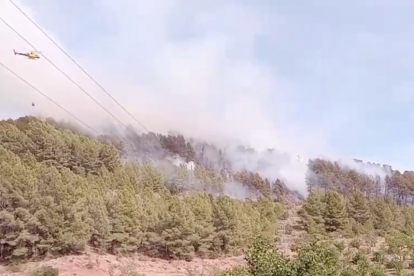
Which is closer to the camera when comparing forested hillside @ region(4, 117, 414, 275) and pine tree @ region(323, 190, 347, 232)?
forested hillside @ region(4, 117, 414, 275)

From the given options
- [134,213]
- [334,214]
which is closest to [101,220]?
[134,213]

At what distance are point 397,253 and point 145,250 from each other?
70.5ft

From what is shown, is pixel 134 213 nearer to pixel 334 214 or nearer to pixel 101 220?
pixel 101 220

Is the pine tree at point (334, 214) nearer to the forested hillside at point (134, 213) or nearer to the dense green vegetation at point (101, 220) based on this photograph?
the forested hillside at point (134, 213)

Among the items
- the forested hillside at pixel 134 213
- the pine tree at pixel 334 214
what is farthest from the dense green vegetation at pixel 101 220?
the pine tree at pixel 334 214

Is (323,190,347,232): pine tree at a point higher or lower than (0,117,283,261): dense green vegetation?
higher

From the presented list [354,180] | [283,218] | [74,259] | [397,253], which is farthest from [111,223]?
[354,180]

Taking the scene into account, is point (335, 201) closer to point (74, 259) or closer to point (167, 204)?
point (167, 204)

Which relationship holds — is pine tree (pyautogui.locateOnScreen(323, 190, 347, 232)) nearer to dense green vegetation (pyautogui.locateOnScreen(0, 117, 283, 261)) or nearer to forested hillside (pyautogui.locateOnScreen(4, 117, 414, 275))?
forested hillside (pyautogui.locateOnScreen(4, 117, 414, 275))

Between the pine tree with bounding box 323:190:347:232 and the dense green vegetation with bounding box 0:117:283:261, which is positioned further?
the pine tree with bounding box 323:190:347:232

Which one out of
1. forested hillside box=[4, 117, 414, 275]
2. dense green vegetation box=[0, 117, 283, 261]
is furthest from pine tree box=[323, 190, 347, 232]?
dense green vegetation box=[0, 117, 283, 261]

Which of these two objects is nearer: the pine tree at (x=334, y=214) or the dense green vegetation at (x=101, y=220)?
the dense green vegetation at (x=101, y=220)

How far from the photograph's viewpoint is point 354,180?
324ft

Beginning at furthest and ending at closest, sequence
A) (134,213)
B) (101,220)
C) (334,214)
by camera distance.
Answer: (334,214) → (134,213) → (101,220)
